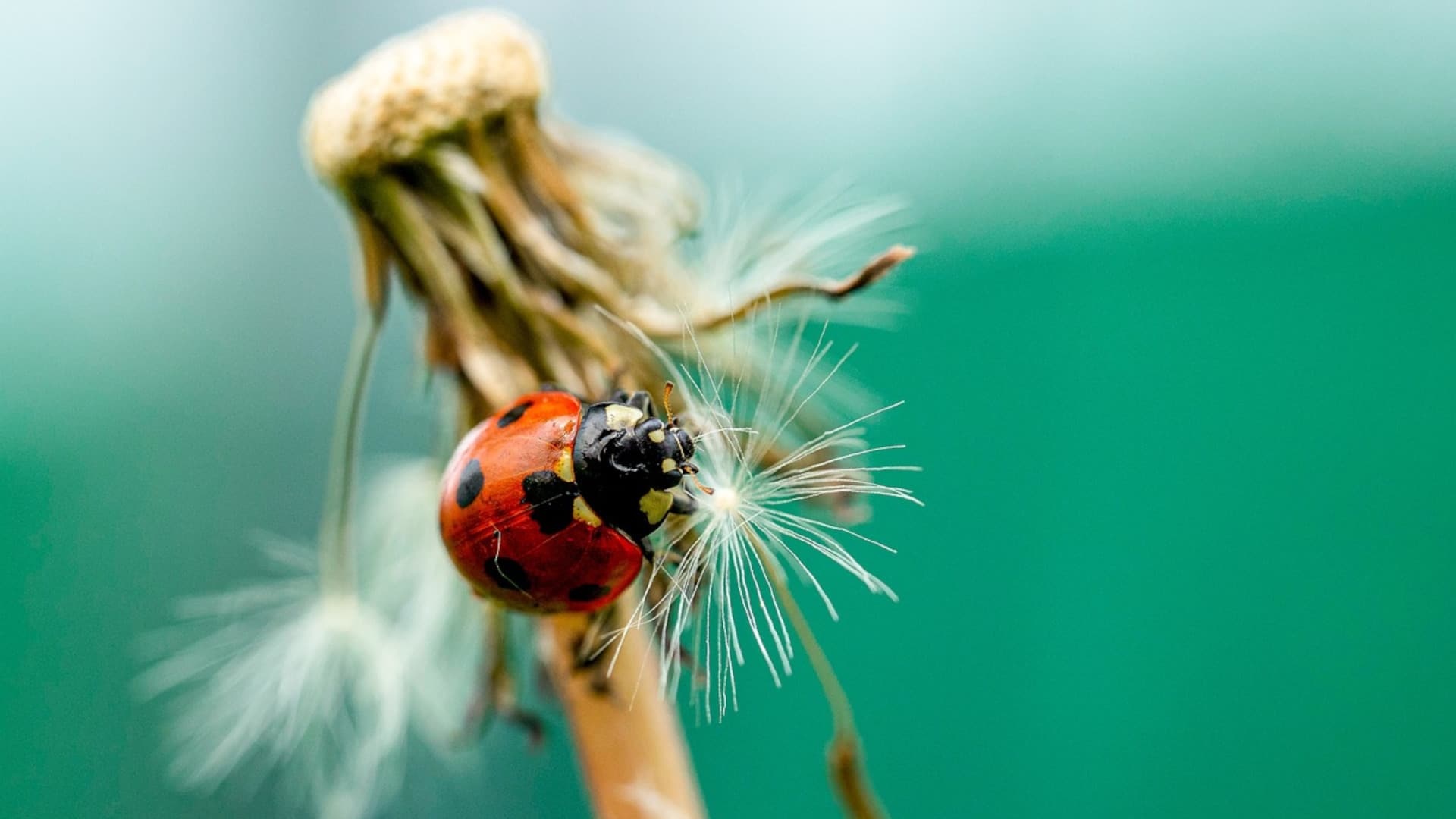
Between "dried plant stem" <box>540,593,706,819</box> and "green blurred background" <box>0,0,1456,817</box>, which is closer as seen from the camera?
"dried plant stem" <box>540,593,706,819</box>

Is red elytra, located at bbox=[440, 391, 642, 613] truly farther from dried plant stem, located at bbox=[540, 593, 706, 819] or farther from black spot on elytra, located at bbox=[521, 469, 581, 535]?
dried plant stem, located at bbox=[540, 593, 706, 819]

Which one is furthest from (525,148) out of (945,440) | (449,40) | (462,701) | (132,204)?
(132,204)

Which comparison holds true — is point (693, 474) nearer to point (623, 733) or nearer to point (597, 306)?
point (597, 306)

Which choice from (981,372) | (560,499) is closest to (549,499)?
(560,499)

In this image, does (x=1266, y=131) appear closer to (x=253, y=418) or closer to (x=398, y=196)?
(x=398, y=196)

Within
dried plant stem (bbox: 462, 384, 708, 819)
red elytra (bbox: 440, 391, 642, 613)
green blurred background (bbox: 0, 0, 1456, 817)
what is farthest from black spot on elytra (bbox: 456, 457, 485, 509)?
green blurred background (bbox: 0, 0, 1456, 817)

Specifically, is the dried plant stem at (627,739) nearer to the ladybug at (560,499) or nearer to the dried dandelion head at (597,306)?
the dried dandelion head at (597,306)
